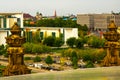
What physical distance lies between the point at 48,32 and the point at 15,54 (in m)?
29.8

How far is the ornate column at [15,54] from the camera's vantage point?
2838mm

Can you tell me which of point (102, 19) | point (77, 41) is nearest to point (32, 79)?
point (77, 41)

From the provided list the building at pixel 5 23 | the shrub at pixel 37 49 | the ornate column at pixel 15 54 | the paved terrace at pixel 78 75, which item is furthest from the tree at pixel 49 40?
the paved terrace at pixel 78 75

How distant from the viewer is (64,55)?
23188mm

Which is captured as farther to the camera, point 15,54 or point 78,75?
point 15,54

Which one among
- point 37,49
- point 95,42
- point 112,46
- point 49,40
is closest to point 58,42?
point 49,40

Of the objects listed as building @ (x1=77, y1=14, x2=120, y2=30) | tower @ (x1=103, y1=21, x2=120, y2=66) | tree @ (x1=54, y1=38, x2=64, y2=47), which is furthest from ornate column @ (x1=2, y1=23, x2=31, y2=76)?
building @ (x1=77, y1=14, x2=120, y2=30)

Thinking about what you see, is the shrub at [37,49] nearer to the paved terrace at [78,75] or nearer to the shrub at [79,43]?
the shrub at [79,43]

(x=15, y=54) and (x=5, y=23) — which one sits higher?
(x=15, y=54)

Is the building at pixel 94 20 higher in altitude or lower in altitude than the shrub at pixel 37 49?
higher

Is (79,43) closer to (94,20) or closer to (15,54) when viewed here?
(15,54)

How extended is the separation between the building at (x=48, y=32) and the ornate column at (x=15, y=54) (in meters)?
28.5

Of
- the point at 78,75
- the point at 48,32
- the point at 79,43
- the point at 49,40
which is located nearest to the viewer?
the point at 78,75

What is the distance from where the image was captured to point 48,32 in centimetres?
3272
